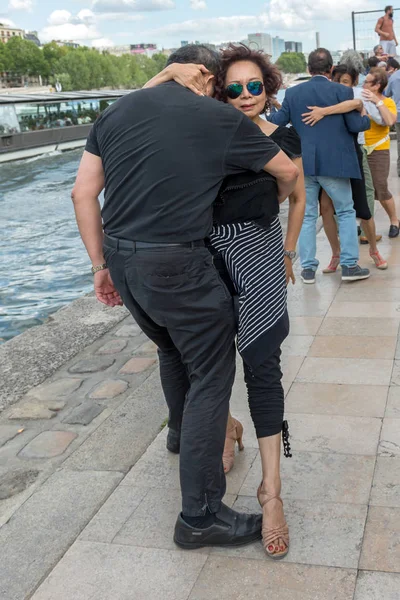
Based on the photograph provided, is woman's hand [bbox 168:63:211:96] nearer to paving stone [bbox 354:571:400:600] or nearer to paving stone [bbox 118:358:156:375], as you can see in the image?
paving stone [bbox 354:571:400:600]

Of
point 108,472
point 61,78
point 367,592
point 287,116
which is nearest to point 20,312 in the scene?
point 287,116

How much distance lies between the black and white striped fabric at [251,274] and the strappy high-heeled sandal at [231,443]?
719 mm

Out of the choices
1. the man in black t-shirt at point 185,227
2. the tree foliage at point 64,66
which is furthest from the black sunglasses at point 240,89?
the tree foliage at point 64,66

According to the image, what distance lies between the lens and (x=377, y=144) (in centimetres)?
796

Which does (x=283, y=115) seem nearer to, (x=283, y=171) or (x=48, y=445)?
(x=48, y=445)

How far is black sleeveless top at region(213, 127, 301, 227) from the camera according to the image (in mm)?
2840

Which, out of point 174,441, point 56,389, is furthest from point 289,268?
point 56,389

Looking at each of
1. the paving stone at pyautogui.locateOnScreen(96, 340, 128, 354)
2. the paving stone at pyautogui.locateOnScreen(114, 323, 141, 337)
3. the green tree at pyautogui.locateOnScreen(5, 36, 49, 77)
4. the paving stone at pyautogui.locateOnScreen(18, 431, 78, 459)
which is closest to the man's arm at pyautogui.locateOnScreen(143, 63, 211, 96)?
the paving stone at pyautogui.locateOnScreen(18, 431, 78, 459)

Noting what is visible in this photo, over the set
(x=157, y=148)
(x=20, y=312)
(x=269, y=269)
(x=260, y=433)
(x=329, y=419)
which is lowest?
(x=20, y=312)

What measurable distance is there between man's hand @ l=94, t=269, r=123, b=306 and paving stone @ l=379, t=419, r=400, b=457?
134 centimetres

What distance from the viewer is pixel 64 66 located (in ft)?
470

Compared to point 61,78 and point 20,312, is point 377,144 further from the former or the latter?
point 61,78

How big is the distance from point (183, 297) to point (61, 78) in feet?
470

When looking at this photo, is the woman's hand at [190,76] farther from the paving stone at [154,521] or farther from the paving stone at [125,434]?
the paving stone at [125,434]
